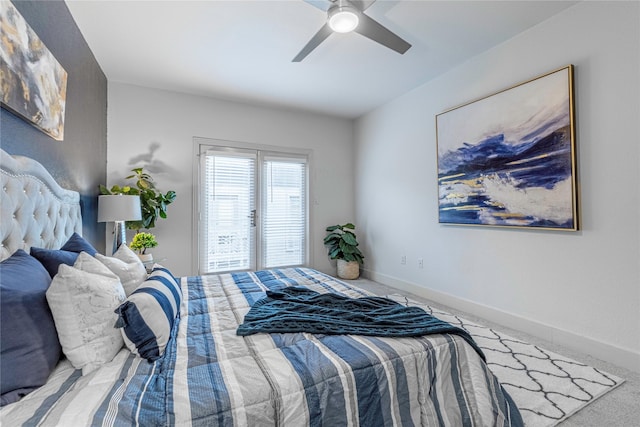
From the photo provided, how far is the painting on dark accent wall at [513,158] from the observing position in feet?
7.96

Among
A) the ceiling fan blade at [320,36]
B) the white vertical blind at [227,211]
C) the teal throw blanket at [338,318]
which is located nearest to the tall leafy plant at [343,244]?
the white vertical blind at [227,211]

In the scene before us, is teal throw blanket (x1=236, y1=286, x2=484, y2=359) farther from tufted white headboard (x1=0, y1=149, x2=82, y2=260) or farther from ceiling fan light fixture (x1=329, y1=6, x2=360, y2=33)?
ceiling fan light fixture (x1=329, y1=6, x2=360, y2=33)

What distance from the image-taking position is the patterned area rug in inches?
66.2

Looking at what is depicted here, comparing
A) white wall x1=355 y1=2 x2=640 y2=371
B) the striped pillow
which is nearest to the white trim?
white wall x1=355 y1=2 x2=640 y2=371

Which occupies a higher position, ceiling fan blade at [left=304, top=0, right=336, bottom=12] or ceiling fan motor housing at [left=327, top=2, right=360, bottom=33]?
ceiling fan blade at [left=304, top=0, right=336, bottom=12]

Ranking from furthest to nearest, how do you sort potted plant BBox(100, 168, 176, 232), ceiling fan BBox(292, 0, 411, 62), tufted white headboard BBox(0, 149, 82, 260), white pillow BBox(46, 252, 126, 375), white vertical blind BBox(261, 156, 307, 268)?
1. white vertical blind BBox(261, 156, 307, 268)
2. potted plant BBox(100, 168, 176, 232)
3. ceiling fan BBox(292, 0, 411, 62)
4. tufted white headboard BBox(0, 149, 82, 260)
5. white pillow BBox(46, 252, 126, 375)

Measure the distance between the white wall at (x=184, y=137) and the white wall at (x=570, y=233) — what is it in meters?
1.61

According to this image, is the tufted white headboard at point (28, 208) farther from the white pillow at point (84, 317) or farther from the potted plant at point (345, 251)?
the potted plant at point (345, 251)

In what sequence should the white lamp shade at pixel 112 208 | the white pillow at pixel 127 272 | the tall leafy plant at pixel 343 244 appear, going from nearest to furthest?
1. the white pillow at pixel 127 272
2. the white lamp shade at pixel 112 208
3. the tall leafy plant at pixel 343 244

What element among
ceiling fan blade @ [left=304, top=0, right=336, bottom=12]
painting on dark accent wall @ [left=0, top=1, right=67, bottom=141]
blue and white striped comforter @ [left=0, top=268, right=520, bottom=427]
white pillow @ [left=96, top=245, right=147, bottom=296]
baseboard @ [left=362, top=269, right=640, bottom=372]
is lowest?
baseboard @ [left=362, top=269, right=640, bottom=372]

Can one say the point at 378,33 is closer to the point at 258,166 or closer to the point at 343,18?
the point at 343,18

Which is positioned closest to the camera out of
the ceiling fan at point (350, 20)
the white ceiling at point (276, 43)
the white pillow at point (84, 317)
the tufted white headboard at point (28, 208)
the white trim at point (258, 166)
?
the white pillow at point (84, 317)

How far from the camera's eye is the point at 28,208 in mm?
1518

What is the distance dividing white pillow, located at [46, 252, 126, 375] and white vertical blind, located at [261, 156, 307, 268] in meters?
3.31
